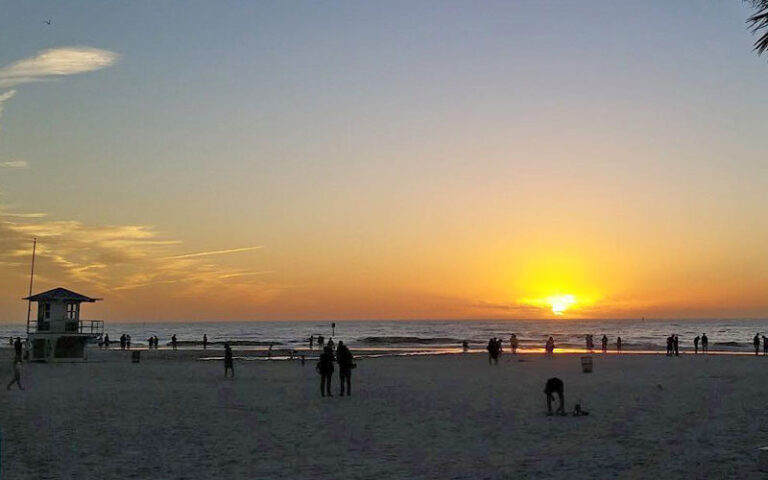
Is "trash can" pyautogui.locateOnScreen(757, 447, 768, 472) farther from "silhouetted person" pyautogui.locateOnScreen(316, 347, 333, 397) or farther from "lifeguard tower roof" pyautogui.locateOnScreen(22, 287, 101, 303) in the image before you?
"lifeguard tower roof" pyautogui.locateOnScreen(22, 287, 101, 303)

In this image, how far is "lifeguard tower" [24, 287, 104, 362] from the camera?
162 ft

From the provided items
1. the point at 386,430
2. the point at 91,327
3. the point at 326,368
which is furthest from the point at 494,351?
the point at 91,327

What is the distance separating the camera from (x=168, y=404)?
74.1ft

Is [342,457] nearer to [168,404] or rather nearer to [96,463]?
[96,463]

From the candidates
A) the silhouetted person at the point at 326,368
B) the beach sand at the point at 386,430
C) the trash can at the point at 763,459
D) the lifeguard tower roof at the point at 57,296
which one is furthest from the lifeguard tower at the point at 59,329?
the trash can at the point at 763,459

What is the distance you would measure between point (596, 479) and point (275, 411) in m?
11.4

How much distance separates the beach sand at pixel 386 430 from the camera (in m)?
12.5

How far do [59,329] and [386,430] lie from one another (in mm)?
39994

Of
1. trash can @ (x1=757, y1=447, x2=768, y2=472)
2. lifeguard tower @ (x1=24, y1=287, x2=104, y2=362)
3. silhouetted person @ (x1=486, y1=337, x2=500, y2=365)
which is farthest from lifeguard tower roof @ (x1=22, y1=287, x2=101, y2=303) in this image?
trash can @ (x1=757, y1=447, x2=768, y2=472)

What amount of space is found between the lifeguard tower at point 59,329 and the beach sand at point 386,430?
803 inches

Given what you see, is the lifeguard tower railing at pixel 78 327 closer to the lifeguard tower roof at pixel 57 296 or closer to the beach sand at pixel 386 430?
the lifeguard tower roof at pixel 57 296

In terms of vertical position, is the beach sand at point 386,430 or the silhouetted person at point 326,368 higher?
the silhouetted person at point 326,368

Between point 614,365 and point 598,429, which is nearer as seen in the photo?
point 598,429

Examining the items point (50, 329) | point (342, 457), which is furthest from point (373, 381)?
point (50, 329)
